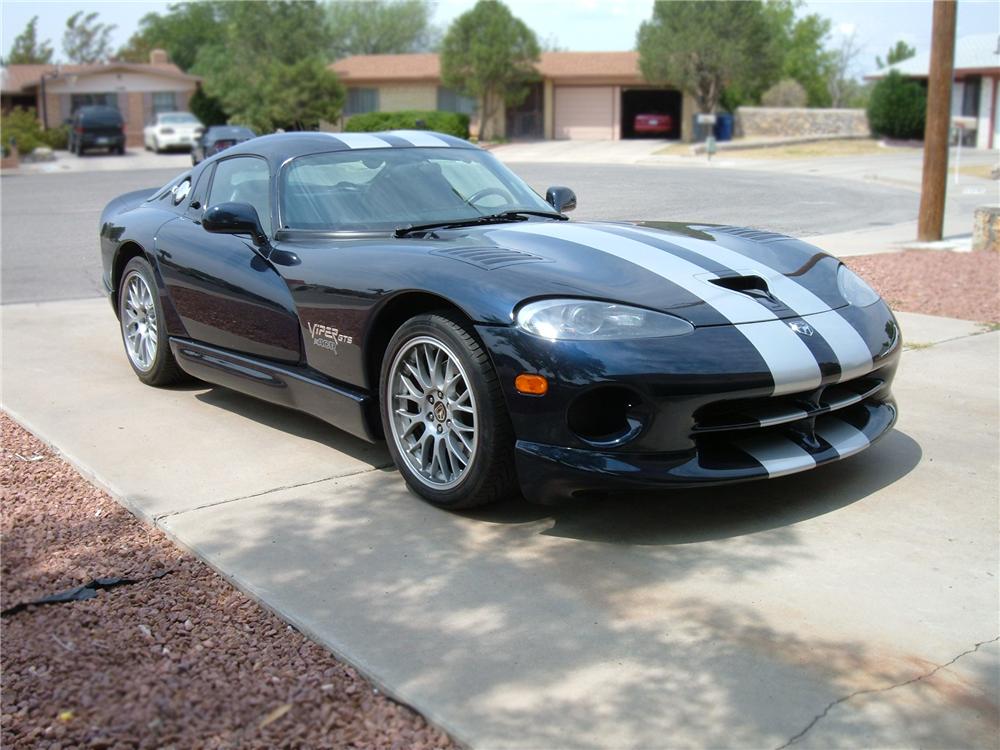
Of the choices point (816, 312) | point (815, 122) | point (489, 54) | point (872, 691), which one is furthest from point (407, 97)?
point (872, 691)

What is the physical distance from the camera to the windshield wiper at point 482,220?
4.80 meters

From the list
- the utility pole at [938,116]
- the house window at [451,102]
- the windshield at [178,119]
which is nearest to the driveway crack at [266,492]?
the utility pole at [938,116]

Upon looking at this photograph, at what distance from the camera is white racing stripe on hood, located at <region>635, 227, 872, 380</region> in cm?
407

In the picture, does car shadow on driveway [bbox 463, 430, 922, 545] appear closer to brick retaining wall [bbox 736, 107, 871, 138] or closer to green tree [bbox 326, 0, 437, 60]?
brick retaining wall [bbox 736, 107, 871, 138]

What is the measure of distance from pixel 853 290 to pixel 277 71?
41852mm

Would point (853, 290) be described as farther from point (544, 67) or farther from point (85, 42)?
point (85, 42)

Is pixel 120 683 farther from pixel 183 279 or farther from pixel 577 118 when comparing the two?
pixel 577 118

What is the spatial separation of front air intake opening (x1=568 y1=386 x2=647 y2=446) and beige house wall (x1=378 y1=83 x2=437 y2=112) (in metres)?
46.3

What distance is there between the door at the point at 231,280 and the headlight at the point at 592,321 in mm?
1402

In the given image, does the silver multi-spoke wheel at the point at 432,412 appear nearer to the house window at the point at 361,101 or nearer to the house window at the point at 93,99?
the house window at the point at 361,101

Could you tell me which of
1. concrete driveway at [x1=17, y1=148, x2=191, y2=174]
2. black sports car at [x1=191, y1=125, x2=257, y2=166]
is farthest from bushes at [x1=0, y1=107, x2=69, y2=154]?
black sports car at [x1=191, y1=125, x2=257, y2=166]

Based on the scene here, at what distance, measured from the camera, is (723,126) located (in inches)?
1593

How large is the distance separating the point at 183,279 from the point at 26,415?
1.08m

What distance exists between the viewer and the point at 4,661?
3.06m
